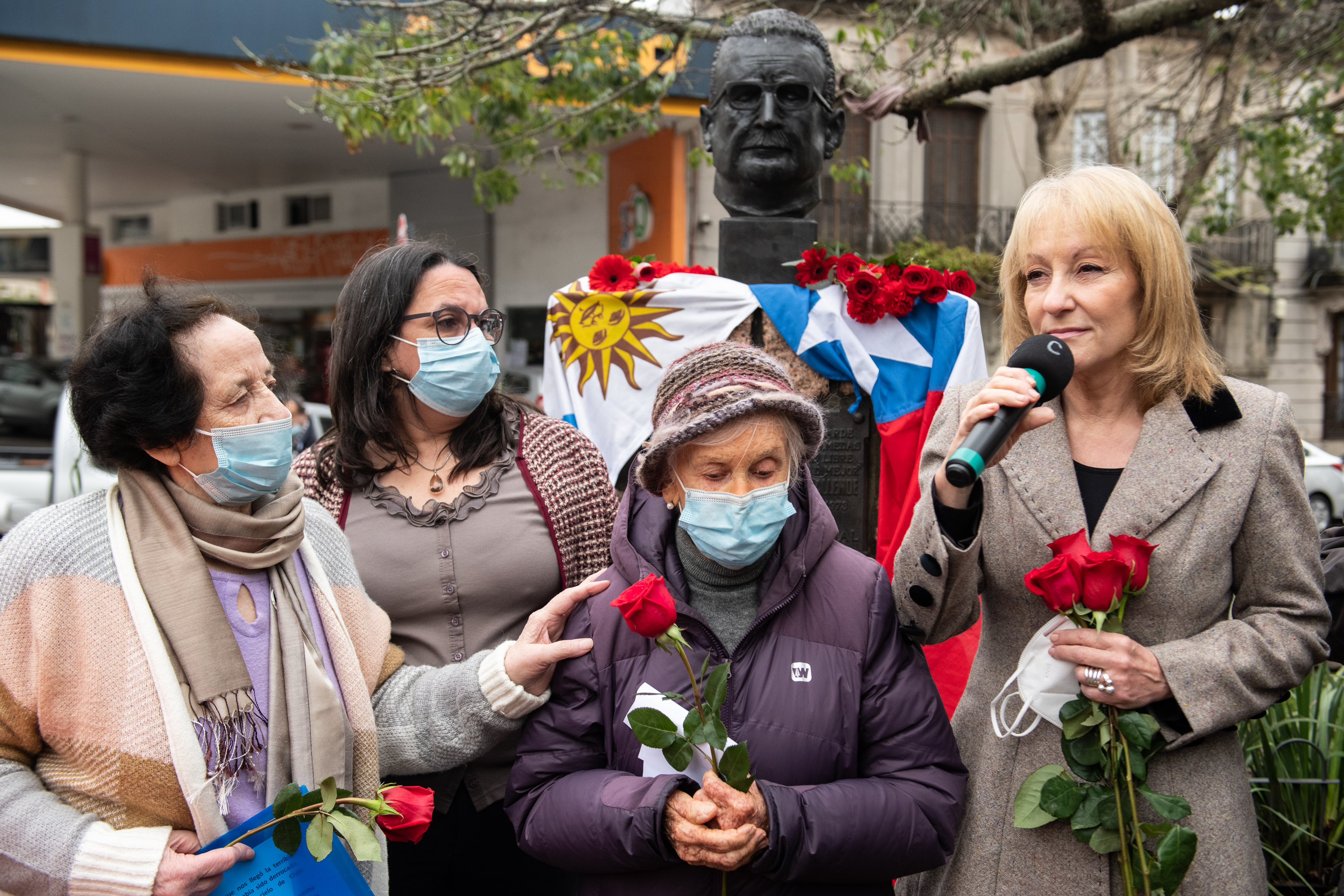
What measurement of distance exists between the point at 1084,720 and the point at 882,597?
1.25 ft

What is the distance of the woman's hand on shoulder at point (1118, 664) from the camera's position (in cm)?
156

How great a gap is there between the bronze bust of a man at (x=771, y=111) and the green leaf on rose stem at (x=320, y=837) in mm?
2521

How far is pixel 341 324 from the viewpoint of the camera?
94.0 inches

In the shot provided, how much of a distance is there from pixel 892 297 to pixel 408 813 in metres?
2.20

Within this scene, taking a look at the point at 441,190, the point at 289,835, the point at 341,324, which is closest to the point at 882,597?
the point at 289,835

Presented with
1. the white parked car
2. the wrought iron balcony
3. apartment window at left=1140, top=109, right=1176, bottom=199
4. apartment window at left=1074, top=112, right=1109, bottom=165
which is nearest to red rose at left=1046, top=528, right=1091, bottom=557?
apartment window at left=1140, top=109, right=1176, bottom=199

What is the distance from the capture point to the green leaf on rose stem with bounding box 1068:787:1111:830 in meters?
1.55

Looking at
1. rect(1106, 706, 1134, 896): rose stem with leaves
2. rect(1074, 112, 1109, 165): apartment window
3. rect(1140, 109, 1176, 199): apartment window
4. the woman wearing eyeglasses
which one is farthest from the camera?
rect(1074, 112, 1109, 165): apartment window

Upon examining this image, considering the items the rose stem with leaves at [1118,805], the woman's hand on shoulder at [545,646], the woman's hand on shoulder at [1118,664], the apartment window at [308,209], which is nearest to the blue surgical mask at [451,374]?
the woman's hand on shoulder at [545,646]

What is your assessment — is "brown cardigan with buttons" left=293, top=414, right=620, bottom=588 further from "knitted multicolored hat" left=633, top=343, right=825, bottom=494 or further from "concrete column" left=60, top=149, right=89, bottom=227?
"concrete column" left=60, top=149, right=89, bottom=227

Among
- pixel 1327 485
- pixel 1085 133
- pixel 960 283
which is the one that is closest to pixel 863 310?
pixel 960 283

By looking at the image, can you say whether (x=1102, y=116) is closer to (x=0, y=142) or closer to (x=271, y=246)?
(x=271, y=246)

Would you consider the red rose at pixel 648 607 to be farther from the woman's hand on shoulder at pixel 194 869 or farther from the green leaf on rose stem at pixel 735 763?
the woman's hand on shoulder at pixel 194 869

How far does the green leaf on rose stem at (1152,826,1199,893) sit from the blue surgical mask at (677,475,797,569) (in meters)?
0.76
